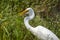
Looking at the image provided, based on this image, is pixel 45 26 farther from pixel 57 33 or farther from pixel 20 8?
pixel 20 8

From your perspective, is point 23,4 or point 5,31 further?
point 23,4

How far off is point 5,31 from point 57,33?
1166 millimetres

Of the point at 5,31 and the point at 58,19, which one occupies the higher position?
the point at 5,31

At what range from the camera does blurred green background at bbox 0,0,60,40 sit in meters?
6.51

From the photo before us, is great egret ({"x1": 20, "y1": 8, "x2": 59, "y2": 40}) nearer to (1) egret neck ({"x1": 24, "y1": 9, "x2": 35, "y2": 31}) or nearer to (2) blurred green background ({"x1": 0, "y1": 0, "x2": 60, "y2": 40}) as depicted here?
(1) egret neck ({"x1": 24, "y1": 9, "x2": 35, "y2": 31})

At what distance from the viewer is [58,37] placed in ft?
23.1

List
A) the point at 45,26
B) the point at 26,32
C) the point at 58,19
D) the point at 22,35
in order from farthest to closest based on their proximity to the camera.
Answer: the point at 58,19
the point at 45,26
the point at 26,32
the point at 22,35

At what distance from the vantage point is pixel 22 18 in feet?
24.1

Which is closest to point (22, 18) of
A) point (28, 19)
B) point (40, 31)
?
point (28, 19)

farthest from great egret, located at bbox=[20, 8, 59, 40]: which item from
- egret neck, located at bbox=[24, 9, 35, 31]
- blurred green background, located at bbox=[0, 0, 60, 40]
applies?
blurred green background, located at bbox=[0, 0, 60, 40]

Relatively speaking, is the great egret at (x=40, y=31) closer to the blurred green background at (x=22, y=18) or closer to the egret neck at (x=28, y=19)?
the egret neck at (x=28, y=19)

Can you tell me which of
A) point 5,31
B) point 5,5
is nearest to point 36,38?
point 5,31

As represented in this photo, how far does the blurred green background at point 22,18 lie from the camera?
6.51 meters

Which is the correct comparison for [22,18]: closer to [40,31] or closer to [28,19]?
[28,19]
